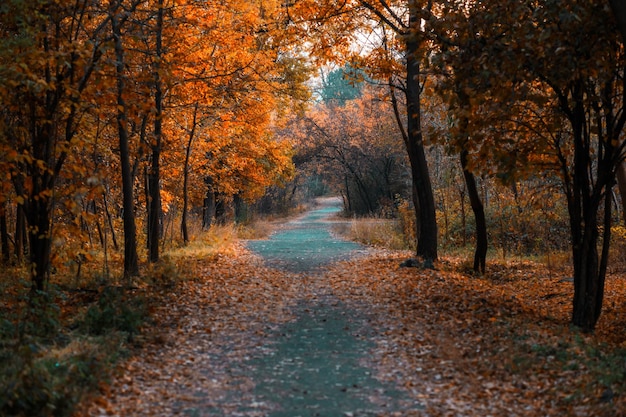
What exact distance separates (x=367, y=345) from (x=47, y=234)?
14.4ft

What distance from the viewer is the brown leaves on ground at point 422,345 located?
5871mm

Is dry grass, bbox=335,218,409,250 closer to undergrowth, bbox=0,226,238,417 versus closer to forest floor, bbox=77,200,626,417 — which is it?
forest floor, bbox=77,200,626,417

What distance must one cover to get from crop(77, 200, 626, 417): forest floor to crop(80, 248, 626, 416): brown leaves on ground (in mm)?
21

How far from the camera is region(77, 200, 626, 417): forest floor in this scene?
5.83 meters

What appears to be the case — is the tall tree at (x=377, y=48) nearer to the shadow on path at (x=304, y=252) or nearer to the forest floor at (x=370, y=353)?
the forest floor at (x=370, y=353)

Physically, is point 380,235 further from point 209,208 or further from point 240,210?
point 240,210

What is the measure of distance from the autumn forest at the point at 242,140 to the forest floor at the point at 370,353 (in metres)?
0.15

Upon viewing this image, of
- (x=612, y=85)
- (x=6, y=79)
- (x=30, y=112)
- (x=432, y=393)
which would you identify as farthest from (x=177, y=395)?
(x=612, y=85)

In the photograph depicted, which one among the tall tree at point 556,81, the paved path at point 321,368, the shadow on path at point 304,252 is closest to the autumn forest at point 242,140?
the tall tree at point 556,81

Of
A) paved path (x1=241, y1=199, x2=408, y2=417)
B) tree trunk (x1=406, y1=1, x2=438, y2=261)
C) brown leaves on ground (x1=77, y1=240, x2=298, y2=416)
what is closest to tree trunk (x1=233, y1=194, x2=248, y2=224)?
tree trunk (x1=406, y1=1, x2=438, y2=261)

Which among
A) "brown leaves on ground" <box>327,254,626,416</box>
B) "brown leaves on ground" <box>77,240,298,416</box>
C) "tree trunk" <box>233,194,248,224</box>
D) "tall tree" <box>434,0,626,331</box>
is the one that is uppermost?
"tall tree" <box>434,0,626,331</box>

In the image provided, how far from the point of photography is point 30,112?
828 cm

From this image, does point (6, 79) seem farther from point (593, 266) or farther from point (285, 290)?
point (593, 266)

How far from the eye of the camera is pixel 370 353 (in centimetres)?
774
